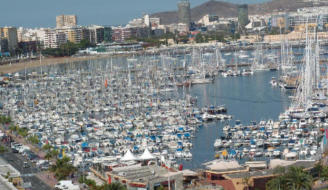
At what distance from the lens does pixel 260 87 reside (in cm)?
3294

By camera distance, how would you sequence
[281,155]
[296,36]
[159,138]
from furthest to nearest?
[296,36] < [159,138] < [281,155]

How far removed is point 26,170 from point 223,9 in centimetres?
13150

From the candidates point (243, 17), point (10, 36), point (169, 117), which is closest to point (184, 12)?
point (243, 17)

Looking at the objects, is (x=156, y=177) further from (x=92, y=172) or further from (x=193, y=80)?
(x=193, y=80)

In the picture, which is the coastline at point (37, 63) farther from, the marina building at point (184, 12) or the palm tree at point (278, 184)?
the marina building at point (184, 12)

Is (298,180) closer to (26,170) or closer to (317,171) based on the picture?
(317,171)

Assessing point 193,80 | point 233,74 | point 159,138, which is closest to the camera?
point 159,138

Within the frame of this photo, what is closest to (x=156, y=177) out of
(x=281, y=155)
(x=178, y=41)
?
(x=281, y=155)

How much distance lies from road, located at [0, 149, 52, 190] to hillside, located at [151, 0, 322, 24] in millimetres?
109329

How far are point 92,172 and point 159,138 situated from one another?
16.6 ft

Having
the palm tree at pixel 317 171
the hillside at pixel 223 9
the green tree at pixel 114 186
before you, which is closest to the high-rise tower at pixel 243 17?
the hillside at pixel 223 9

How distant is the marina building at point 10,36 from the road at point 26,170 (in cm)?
4883

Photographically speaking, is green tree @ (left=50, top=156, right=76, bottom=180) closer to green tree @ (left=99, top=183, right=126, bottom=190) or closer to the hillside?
green tree @ (left=99, top=183, right=126, bottom=190)

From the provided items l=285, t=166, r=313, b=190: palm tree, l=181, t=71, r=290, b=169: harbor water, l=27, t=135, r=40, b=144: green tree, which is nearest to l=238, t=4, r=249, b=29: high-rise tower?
l=181, t=71, r=290, b=169: harbor water
